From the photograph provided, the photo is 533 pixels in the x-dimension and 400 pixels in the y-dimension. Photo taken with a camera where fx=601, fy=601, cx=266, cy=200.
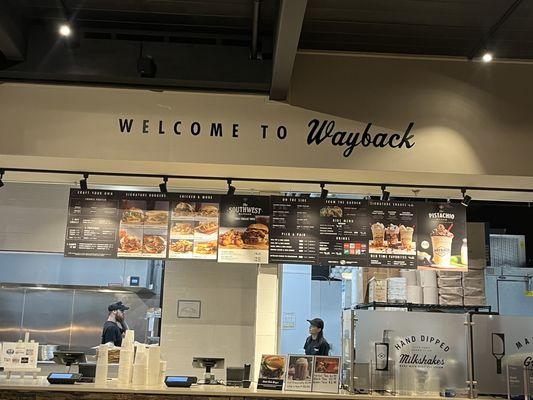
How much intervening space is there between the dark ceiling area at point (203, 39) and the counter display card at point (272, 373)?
91.4 inches

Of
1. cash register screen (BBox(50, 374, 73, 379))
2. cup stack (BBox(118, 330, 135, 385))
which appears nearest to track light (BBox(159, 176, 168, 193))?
cup stack (BBox(118, 330, 135, 385))

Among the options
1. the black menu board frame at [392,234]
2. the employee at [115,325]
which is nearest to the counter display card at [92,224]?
the employee at [115,325]

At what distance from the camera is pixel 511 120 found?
5391 mm

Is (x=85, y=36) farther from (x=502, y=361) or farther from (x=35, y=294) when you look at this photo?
(x=502, y=361)

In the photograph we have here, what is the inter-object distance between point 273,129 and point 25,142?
2.17 meters

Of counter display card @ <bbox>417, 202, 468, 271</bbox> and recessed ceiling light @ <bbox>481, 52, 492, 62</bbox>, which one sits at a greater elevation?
recessed ceiling light @ <bbox>481, 52, 492, 62</bbox>

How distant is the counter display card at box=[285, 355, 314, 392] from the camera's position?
509cm

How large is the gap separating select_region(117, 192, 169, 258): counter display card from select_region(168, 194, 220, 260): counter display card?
0.09m

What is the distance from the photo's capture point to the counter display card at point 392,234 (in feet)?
19.3

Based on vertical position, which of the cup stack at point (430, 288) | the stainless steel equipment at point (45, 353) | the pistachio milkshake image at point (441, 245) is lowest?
the stainless steel equipment at point (45, 353)

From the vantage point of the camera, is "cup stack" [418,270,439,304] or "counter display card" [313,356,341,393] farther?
"cup stack" [418,270,439,304]

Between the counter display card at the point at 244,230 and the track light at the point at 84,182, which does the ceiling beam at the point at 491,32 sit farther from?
the track light at the point at 84,182

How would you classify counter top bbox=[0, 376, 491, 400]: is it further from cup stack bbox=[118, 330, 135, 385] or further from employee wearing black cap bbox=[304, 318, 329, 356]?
employee wearing black cap bbox=[304, 318, 329, 356]

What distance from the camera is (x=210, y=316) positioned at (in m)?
7.17
